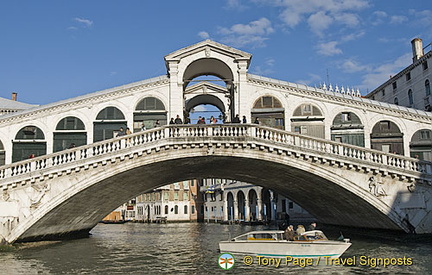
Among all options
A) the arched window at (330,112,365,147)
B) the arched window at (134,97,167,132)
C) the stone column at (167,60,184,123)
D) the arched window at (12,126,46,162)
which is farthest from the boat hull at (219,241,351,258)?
the arched window at (12,126,46,162)

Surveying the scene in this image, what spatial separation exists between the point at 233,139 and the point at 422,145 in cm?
1243

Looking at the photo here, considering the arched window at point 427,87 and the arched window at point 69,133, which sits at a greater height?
the arched window at point 427,87

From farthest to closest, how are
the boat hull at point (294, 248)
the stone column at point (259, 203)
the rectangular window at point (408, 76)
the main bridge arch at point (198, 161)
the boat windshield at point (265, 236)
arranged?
the stone column at point (259, 203) → the rectangular window at point (408, 76) → the main bridge arch at point (198, 161) → the boat windshield at point (265, 236) → the boat hull at point (294, 248)

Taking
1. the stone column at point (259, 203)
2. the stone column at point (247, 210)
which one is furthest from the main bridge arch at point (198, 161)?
the stone column at point (247, 210)

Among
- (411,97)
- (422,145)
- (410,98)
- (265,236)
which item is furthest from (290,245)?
(410,98)

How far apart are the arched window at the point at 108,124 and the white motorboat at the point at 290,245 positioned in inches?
449

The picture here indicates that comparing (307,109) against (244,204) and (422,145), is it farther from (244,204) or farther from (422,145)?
(244,204)

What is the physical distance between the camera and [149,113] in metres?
27.4

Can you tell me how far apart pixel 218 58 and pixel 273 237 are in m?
12.3

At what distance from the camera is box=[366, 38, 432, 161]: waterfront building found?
2722 centimetres

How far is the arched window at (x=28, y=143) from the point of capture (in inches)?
1067

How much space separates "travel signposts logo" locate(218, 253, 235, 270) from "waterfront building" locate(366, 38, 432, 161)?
13225 millimetres

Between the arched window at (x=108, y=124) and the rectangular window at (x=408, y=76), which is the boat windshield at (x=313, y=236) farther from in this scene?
the rectangular window at (x=408, y=76)

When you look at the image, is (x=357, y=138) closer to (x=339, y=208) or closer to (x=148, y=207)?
(x=339, y=208)
